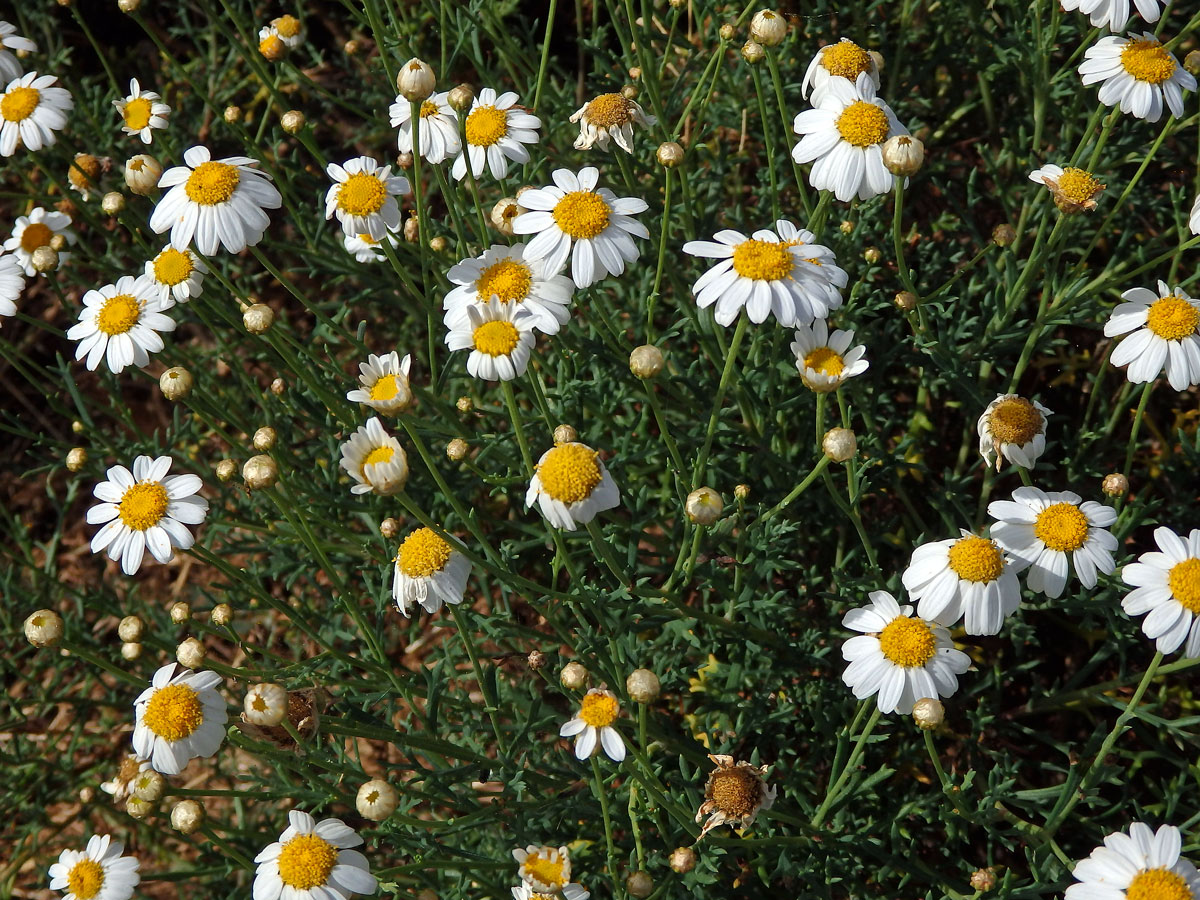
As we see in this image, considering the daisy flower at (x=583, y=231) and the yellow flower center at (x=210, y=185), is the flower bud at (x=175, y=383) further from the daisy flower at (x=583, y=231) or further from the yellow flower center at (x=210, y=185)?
the daisy flower at (x=583, y=231)

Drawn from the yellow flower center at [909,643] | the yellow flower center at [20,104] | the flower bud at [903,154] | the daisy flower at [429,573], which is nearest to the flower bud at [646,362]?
the daisy flower at [429,573]

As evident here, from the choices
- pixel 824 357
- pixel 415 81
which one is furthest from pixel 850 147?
pixel 415 81

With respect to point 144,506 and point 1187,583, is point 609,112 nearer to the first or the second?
point 144,506

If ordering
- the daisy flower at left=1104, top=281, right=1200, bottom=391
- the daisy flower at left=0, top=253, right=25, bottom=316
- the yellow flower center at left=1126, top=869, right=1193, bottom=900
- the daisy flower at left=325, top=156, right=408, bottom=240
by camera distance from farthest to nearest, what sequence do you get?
the daisy flower at left=0, top=253, right=25, bottom=316 < the daisy flower at left=325, top=156, right=408, bottom=240 < the daisy flower at left=1104, top=281, right=1200, bottom=391 < the yellow flower center at left=1126, top=869, right=1193, bottom=900

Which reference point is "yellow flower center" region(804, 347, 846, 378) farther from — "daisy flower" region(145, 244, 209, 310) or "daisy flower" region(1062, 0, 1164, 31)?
"daisy flower" region(145, 244, 209, 310)

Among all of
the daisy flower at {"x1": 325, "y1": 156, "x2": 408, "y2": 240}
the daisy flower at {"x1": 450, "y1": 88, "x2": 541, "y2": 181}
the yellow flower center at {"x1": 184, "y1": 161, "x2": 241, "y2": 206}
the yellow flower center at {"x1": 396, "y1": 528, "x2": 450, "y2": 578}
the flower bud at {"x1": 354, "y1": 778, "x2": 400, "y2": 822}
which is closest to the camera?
the flower bud at {"x1": 354, "y1": 778, "x2": 400, "y2": 822}

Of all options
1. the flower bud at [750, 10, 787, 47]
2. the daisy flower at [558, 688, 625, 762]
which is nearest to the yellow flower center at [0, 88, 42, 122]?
the flower bud at [750, 10, 787, 47]
